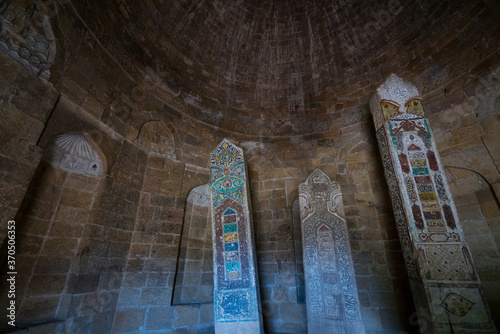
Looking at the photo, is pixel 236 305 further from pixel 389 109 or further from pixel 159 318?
pixel 389 109

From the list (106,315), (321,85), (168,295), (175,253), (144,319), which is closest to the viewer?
(106,315)

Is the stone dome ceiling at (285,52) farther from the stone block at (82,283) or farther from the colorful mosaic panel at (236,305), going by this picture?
the colorful mosaic panel at (236,305)

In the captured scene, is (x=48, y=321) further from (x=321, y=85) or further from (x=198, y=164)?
(x=321, y=85)

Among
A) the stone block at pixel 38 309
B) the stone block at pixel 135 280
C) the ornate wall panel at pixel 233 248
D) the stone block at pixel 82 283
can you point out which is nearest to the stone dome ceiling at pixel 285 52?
the ornate wall panel at pixel 233 248

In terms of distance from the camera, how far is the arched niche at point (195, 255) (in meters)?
4.41

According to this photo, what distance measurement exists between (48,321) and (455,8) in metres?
8.39

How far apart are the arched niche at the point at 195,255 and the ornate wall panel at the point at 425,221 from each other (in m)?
3.47

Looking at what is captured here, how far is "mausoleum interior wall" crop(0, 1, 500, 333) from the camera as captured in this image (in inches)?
119

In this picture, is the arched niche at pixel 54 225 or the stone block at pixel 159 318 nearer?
the arched niche at pixel 54 225

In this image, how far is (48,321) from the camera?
2.87 m

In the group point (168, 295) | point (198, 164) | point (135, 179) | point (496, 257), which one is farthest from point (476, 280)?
point (135, 179)

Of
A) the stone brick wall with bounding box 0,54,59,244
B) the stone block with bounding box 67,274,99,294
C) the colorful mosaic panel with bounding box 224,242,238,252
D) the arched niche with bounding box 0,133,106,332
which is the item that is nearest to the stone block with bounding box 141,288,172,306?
the stone block with bounding box 67,274,99,294

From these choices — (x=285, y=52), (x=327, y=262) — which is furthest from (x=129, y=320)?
(x=285, y=52)

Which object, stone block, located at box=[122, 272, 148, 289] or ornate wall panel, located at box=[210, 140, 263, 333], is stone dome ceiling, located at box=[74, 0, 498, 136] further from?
stone block, located at box=[122, 272, 148, 289]
